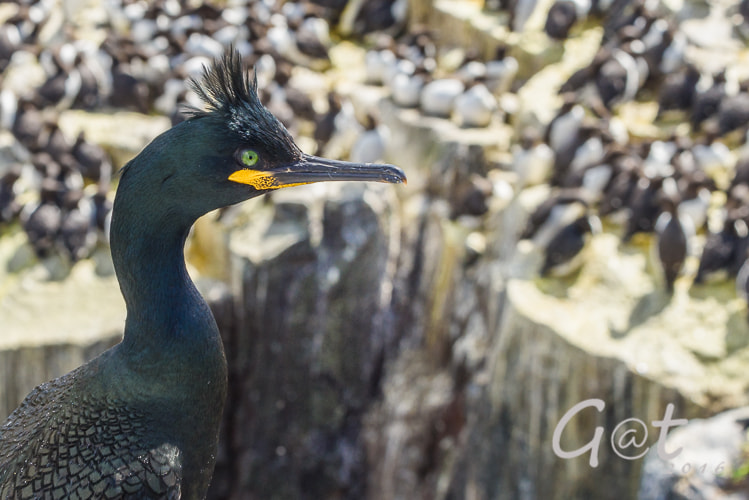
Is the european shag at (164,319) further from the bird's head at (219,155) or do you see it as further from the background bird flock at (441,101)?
the background bird flock at (441,101)

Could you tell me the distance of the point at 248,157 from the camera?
2568mm

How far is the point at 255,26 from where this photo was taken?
12.4 m

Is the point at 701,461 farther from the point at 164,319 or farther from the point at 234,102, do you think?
the point at 234,102

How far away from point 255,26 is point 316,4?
1691mm

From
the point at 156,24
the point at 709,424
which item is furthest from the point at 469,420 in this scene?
the point at 156,24

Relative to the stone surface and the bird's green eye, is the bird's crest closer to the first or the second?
the bird's green eye

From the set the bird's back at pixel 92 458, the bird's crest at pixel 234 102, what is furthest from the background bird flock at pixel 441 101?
the bird's back at pixel 92 458

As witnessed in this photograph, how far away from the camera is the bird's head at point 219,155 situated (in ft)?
8.26

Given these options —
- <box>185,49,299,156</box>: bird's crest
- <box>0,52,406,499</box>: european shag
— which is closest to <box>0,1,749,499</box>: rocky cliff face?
<box>0,52,406,499</box>: european shag

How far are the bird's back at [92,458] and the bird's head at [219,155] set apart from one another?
60cm

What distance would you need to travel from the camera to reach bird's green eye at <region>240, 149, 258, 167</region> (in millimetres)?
2564

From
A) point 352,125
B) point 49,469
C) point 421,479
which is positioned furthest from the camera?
point 352,125

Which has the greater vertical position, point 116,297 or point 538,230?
point 538,230

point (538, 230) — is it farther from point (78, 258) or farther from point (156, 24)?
point (156, 24)
